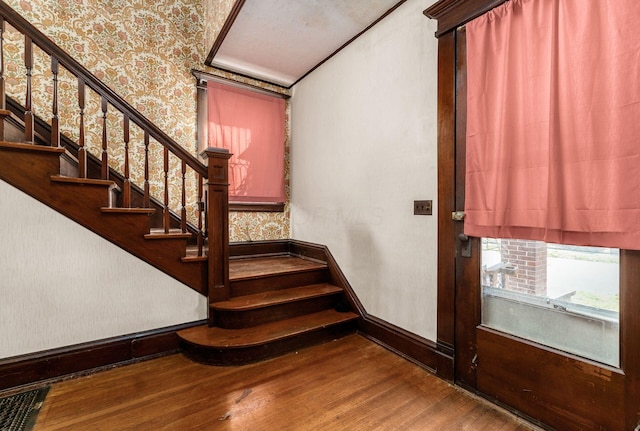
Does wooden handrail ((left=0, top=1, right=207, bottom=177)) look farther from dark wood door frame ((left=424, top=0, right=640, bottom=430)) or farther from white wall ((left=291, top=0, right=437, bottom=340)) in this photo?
dark wood door frame ((left=424, top=0, right=640, bottom=430))

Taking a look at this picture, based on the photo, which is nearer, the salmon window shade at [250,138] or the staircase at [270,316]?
the staircase at [270,316]

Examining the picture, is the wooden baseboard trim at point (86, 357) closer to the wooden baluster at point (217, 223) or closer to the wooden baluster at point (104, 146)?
the wooden baluster at point (217, 223)

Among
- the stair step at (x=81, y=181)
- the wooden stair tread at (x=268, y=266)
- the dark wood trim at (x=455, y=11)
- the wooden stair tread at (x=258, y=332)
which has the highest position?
the dark wood trim at (x=455, y=11)

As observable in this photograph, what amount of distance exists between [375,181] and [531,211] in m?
1.21

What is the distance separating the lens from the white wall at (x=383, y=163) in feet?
6.82

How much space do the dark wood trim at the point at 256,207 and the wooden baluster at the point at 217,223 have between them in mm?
1106

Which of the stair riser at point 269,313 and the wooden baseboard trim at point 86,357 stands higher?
the stair riser at point 269,313

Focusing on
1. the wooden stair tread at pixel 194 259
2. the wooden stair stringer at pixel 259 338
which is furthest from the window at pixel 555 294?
the wooden stair tread at pixel 194 259

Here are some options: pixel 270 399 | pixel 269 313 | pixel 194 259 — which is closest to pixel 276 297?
→ pixel 269 313

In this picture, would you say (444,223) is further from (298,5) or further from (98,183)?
(98,183)

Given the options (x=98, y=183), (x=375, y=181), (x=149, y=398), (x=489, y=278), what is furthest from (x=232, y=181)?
(x=489, y=278)

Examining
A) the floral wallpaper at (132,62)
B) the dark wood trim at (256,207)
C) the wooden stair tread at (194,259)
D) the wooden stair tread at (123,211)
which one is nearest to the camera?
the wooden stair tread at (123,211)

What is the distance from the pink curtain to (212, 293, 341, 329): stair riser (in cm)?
151

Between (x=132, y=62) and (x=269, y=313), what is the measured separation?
279 cm
